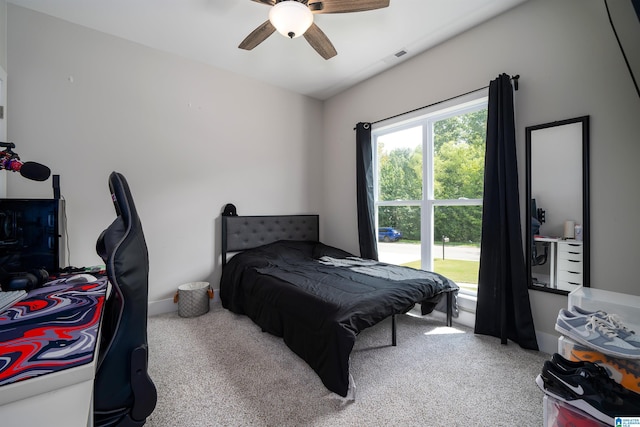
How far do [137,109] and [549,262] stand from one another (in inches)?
160

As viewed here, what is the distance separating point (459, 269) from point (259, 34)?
9.70 ft

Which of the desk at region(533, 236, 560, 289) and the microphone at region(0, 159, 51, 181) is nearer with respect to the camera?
the microphone at region(0, 159, 51, 181)

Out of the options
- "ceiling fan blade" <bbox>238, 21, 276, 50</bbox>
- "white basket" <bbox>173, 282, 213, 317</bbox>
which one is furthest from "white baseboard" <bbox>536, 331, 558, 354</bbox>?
"ceiling fan blade" <bbox>238, 21, 276, 50</bbox>

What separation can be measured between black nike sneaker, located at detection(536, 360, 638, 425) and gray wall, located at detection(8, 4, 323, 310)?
310cm

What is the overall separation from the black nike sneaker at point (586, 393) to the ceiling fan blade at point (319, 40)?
2.56 meters

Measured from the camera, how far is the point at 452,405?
1534 mm

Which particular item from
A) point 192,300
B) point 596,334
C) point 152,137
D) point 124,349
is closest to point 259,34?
point 152,137

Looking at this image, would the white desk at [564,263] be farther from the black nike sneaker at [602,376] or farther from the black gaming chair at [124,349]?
the black gaming chair at [124,349]

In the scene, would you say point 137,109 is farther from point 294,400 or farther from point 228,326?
point 294,400

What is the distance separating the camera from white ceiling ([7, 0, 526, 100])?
222cm

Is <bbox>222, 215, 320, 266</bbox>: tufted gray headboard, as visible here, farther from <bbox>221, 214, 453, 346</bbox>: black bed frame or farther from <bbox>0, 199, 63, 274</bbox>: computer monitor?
<bbox>0, 199, 63, 274</bbox>: computer monitor

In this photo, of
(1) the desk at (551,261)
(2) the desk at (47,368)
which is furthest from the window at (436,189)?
(2) the desk at (47,368)

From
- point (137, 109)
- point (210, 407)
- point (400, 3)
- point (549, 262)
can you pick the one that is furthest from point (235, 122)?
point (549, 262)

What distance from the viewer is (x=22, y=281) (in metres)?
1.26
